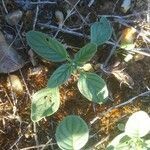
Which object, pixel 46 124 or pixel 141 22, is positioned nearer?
pixel 46 124

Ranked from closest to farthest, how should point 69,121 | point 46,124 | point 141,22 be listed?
point 69,121
point 46,124
point 141,22

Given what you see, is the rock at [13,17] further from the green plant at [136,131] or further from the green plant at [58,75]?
the green plant at [136,131]

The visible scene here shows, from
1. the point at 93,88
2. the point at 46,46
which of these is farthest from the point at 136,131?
the point at 46,46

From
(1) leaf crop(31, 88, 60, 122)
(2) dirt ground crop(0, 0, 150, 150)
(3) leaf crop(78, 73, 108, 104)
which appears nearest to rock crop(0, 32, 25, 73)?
(2) dirt ground crop(0, 0, 150, 150)

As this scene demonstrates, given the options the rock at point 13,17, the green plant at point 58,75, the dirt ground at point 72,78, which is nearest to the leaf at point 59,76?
the green plant at point 58,75

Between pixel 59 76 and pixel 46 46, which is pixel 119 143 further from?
A: pixel 46 46

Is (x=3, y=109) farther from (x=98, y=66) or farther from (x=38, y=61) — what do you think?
(x=98, y=66)

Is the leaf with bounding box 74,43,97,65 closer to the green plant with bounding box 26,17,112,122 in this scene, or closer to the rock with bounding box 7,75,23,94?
the green plant with bounding box 26,17,112,122

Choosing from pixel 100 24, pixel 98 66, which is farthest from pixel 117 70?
pixel 100 24
